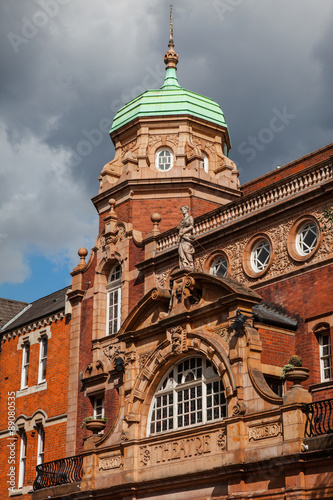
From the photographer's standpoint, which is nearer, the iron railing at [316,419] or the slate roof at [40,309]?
the iron railing at [316,419]

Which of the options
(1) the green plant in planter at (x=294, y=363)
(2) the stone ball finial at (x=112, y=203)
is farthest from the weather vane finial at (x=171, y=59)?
(1) the green plant in planter at (x=294, y=363)

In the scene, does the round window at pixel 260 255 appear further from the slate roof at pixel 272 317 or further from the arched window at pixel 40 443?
the arched window at pixel 40 443

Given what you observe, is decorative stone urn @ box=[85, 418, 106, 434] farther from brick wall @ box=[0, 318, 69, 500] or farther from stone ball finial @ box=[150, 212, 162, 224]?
stone ball finial @ box=[150, 212, 162, 224]

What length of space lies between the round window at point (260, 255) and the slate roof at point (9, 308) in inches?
688

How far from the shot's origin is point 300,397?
2066 centimetres

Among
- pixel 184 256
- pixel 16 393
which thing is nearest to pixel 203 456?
pixel 184 256

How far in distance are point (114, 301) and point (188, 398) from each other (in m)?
8.34

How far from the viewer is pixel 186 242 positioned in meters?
27.1

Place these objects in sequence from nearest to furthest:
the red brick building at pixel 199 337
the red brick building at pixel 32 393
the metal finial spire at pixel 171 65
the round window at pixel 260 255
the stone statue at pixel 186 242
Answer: the red brick building at pixel 199 337
the round window at pixel 260 255
the stone statue at pixel 186 242
the red brick building at pixel 32 393
the metal finial spire at pixel 171 65

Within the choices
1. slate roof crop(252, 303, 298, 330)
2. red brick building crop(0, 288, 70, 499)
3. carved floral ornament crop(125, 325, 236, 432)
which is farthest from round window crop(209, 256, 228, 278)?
red brick building crop(0, 288, 70, 499)

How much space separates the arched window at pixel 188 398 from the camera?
23922 millimetres

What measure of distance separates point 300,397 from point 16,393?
1880 centimetres

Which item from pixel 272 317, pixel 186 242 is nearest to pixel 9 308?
pixel 186 242

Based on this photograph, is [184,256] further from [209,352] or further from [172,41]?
[172,41]
